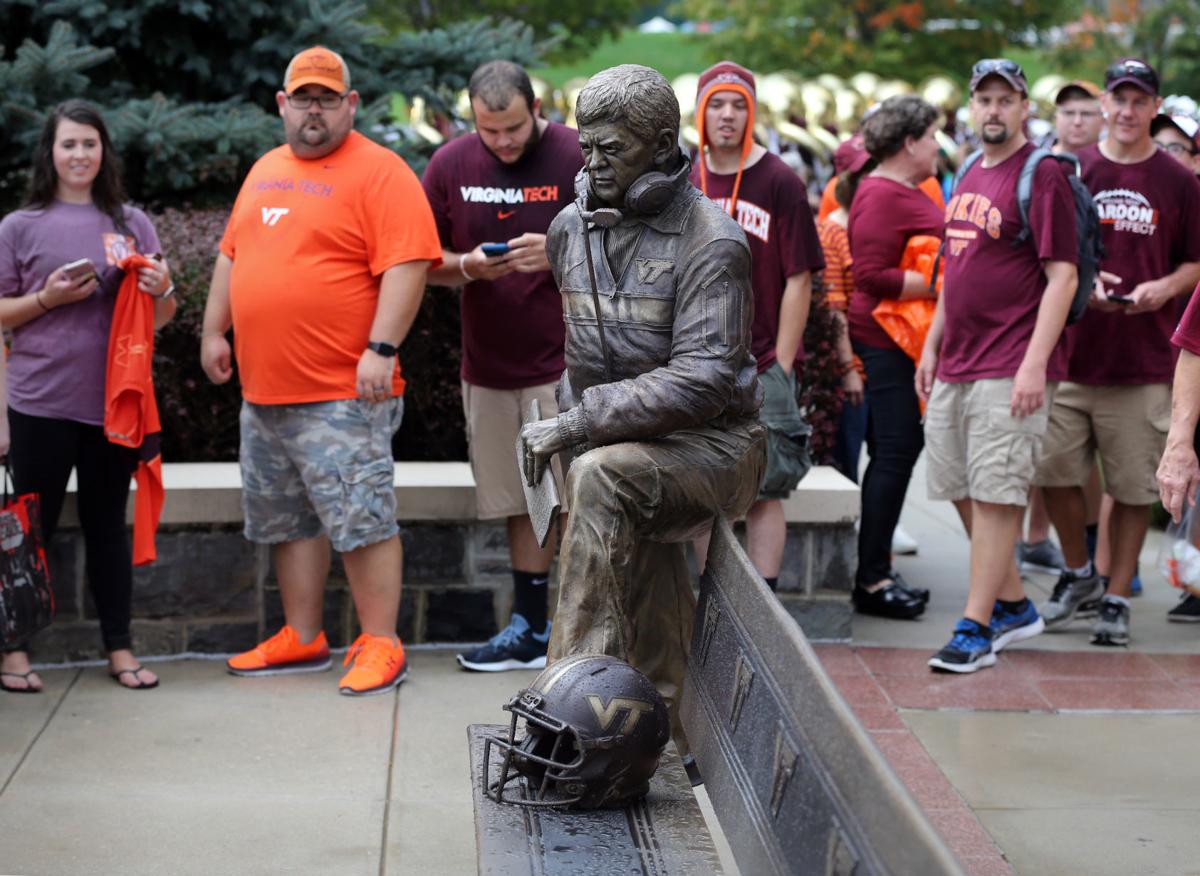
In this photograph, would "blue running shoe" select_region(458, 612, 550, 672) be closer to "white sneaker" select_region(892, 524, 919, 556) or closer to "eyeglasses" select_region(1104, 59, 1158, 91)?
"white sneaker" select_region(892, 524, 919, 556)

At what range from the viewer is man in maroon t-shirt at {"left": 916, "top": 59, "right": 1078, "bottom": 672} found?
5789 millimetres

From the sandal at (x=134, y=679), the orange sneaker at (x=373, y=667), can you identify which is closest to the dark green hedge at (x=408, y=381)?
the sandal at (x=134, y=679)

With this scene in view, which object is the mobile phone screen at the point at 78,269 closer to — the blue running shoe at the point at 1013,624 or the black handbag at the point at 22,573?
the black handbag at the point at 22,573

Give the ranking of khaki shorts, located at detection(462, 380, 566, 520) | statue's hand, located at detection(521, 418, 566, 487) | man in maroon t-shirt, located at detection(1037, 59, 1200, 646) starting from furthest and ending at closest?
man in maroon t-shirt, located at detection(1037, 59, 1200, 646) → khaki shorts, located at detection(462, 380, 566, 520) → statue's hand, located at detection(521, 418, 566, 487)

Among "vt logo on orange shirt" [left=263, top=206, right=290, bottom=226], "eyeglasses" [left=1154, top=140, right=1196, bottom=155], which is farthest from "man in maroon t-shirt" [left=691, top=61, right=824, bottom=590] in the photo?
"eyeglasses" [left=1154, top=140, right=1196, bottom=155]

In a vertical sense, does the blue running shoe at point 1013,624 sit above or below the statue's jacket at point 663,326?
below

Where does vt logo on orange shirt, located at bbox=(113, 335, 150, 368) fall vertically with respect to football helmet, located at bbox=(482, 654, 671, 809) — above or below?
above

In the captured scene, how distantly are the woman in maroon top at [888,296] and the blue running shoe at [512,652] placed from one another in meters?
1.67

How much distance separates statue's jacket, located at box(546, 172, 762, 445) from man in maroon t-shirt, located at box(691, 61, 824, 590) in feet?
7.02

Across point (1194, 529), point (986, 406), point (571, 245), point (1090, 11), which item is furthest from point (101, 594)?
point (1090, 11)

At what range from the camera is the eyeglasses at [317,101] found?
5.69m

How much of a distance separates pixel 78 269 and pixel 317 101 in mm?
1019

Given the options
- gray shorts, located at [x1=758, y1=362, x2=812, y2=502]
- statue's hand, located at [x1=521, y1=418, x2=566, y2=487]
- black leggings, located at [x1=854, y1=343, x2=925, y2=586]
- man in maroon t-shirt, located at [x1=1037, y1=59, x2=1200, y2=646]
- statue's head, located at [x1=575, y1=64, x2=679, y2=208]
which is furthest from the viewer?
black leggings, located at [x1=854, y1=343, x2=925, y2=586]

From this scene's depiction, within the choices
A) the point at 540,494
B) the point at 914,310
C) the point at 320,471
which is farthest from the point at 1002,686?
the point at 540,494
